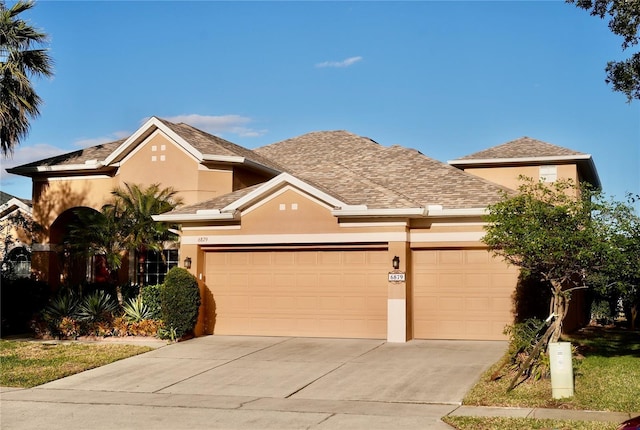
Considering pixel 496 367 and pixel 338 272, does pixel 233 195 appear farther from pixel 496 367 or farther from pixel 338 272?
pixel 496 367

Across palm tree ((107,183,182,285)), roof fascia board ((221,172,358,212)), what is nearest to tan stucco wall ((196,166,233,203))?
palm tree ((107,183,182,285))

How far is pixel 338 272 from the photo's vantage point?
19391mm

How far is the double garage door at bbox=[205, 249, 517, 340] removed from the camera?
18672mm

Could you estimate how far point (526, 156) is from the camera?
27969 mm

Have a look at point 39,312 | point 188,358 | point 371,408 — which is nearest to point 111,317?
point 39,312

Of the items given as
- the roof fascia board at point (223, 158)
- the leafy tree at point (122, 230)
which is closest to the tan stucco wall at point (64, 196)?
the leafy tree at point (122, 230)

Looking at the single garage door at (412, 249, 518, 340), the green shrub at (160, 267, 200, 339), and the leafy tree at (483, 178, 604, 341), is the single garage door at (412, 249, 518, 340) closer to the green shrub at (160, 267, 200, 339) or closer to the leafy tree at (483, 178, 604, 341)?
the leafy tree at (483, 178, 604, 341)

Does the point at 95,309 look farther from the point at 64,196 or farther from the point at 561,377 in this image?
the point at 561,377

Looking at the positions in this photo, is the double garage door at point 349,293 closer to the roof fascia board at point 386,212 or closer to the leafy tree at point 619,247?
the roof fascia board at point 386,212

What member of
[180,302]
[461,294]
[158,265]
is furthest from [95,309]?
[461,294]

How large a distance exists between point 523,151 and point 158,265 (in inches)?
575

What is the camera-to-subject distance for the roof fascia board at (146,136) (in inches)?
886

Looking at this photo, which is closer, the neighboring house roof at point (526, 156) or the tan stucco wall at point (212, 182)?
the tan stucco wall at point (212, 182)

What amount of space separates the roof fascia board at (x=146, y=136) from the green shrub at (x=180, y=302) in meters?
4.73
